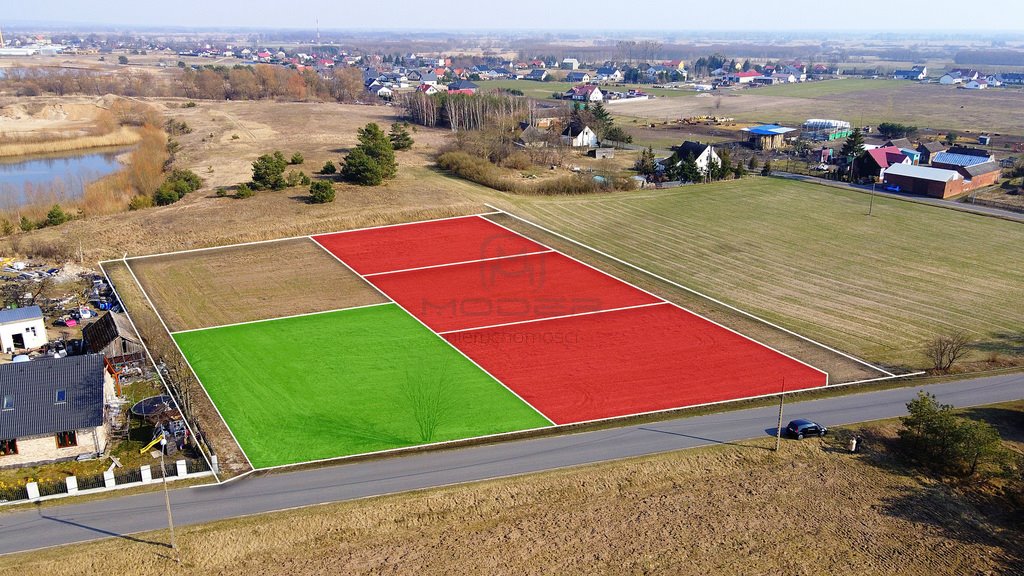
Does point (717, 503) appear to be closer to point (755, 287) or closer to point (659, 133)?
point (755, 287)

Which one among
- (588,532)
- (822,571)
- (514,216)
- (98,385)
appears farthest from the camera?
(514,216)

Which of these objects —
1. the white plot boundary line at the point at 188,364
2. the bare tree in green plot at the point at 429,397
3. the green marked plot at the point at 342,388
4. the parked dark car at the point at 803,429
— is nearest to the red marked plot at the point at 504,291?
the green marked plot at the point at 342,388

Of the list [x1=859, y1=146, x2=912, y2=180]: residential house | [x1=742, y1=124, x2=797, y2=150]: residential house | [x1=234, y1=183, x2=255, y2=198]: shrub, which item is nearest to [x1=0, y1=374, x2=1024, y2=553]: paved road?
[x1=234, y1=183, x2=255, y2=198]: shrub

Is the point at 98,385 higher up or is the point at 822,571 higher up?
the point at 98,385

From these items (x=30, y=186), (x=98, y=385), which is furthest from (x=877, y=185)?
(x=30, y=186)

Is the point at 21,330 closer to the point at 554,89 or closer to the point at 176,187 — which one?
the point at 176,187

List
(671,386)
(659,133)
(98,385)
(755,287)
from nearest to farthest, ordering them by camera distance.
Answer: (98,385) → (671,386) → (755,287) → (659,133)

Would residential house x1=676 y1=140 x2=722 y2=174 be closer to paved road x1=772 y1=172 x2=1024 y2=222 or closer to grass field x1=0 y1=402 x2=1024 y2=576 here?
paved road x1=772 y1=172 x2=1024 y2=222

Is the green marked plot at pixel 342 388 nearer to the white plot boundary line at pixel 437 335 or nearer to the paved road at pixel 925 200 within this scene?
the white plot boundary line at pixel 437 335
